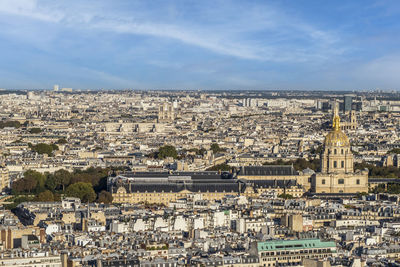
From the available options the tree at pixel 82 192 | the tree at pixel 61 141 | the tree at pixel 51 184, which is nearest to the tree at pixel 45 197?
the tree at pixel 82 192

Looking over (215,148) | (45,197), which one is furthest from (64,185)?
(215,148)

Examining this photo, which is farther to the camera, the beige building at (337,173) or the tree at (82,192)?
the beige building at (337,173)

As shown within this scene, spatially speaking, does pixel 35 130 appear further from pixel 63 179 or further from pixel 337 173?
pixel 337 173

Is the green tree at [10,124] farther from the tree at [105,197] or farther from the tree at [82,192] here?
the tree at [105,197]

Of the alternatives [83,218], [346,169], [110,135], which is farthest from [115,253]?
[110,135]

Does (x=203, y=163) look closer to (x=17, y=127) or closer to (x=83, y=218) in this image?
(x=83, y=218)

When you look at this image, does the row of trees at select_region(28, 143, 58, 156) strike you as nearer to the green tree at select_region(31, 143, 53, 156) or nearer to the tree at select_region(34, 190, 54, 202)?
the green tree at select_region(31, 143, 53, 156)

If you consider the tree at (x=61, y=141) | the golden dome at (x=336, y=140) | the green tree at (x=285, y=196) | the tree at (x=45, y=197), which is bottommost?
the tree at (x=61, y=141)
